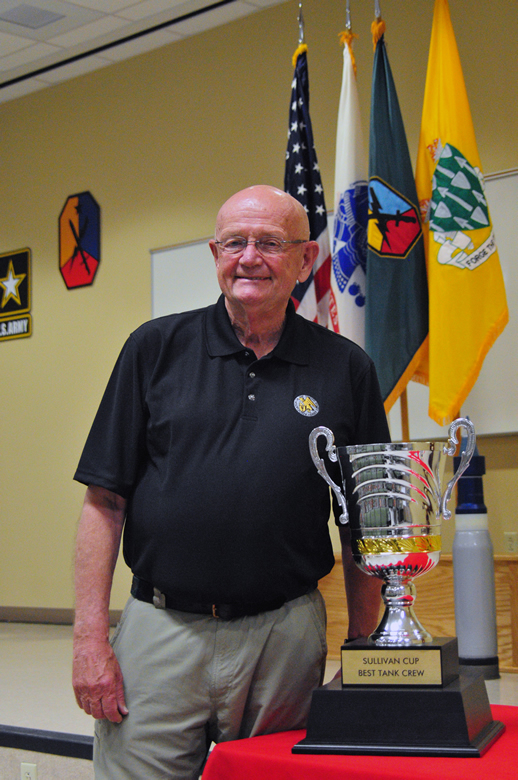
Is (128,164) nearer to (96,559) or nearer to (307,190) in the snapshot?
(307,190)

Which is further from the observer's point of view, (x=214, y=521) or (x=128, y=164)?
(x=128, y=164)

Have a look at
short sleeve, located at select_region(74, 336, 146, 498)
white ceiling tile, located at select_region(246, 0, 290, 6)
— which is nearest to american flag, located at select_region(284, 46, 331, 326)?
white ceiling tile, located at select_region(246, 0, 290, 6)

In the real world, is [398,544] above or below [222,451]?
below

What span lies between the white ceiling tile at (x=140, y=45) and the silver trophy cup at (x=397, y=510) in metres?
4.32

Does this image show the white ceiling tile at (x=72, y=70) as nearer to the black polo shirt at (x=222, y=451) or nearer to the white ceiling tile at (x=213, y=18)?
the white ceiling tile at (x=213, y=18)

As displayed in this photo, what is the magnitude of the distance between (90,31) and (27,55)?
526mm

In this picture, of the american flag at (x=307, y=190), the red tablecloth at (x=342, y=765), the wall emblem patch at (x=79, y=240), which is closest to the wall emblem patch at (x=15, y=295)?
the wall emblem patch at (x=79, y=240)

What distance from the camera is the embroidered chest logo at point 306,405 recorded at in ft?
4.60

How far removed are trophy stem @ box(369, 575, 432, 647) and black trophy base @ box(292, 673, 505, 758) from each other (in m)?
0.07

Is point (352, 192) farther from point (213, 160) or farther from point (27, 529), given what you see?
point (27, 529)

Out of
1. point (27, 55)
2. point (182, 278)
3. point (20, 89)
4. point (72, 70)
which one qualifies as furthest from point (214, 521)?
point (20, 89)

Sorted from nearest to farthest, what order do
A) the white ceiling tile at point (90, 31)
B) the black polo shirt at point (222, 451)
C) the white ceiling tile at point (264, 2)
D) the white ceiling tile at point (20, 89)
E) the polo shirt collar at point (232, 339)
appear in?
1. the black polo shirt at point (222, 451)
2. the polo shirt collar at point (232, 339)
3. the white ceiling tile at point (264, 2)
4. the white ceiling tile at point (90, 31)
5. the white ceiling tile at point (20, 89)

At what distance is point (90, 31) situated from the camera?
16.0 ft

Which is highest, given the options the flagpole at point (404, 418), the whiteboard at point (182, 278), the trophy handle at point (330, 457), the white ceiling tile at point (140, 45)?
the white ceiling tile at point (140, 45)
